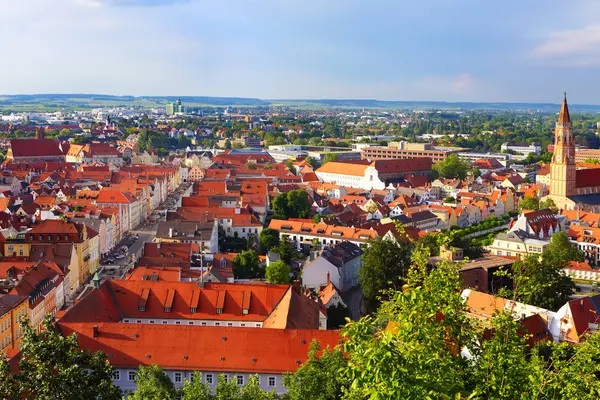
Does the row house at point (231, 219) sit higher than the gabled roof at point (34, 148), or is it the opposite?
the gabled roof at point (34, 148)

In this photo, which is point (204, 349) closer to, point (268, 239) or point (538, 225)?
point (268, 239)

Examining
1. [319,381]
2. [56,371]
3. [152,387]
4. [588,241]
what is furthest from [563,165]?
[56,371]

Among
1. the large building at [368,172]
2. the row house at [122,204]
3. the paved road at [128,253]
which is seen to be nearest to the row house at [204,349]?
the paved road at [128,253]

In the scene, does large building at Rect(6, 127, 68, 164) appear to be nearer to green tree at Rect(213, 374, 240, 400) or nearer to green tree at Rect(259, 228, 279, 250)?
green tree at Rect(259, 228, 279, 250)

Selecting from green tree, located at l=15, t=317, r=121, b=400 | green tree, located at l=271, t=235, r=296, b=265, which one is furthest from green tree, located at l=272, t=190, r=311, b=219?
green tree, located at l=15, t=317, r=121, b=400

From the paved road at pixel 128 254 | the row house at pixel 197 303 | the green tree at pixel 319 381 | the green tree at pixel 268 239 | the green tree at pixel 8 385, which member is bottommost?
the paved road at pixel 128 254

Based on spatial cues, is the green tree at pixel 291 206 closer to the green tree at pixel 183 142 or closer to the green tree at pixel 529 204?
the green tree at pixel 529 204
